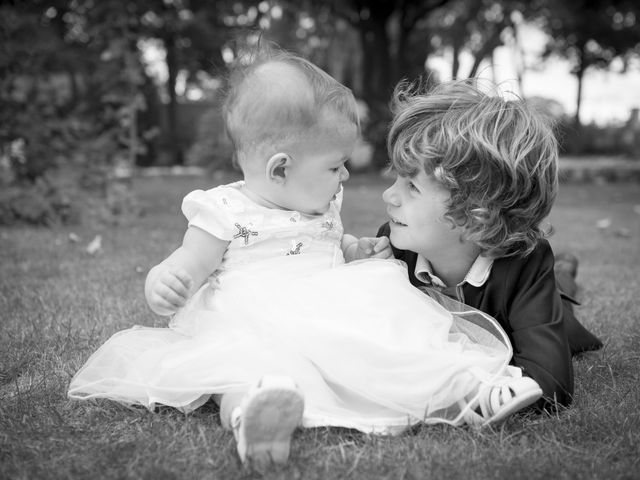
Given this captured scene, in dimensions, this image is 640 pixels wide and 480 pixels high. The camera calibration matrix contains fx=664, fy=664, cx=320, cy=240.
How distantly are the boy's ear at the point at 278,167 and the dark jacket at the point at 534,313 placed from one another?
2.30ft

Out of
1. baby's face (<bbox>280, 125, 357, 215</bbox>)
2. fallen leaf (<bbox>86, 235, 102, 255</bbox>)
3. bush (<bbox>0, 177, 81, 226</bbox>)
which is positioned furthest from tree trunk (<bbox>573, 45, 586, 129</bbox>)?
baby's face (<bbox>280, 125, 357, 215</bbox>)

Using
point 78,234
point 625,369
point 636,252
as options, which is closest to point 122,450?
point 625,369

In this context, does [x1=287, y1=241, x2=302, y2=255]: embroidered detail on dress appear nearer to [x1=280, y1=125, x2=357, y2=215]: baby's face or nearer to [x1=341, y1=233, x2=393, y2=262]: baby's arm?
[x1=280, y1=125, x2=357, y2=215]: baby's face

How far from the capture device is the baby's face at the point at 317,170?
201 cm

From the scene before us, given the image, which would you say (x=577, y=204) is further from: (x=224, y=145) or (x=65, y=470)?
(x=65, y=470)

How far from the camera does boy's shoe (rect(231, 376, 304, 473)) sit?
4.81ft

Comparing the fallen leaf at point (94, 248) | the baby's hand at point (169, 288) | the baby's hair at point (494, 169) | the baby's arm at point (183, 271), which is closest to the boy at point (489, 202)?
the baby's hair at point (494, 169)

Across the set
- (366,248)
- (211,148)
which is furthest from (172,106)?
(366,248)

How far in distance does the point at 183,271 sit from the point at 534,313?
3.43 ft

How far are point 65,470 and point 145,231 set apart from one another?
4161 millimetres

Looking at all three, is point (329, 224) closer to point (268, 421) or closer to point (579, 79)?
point (268, 421)

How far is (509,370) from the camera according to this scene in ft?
6.07

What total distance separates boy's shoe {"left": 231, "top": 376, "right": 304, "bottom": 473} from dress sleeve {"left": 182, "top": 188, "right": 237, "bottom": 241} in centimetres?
60

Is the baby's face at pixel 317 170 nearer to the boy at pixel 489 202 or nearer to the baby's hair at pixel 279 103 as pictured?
the baby's hair at pixel 279 103
